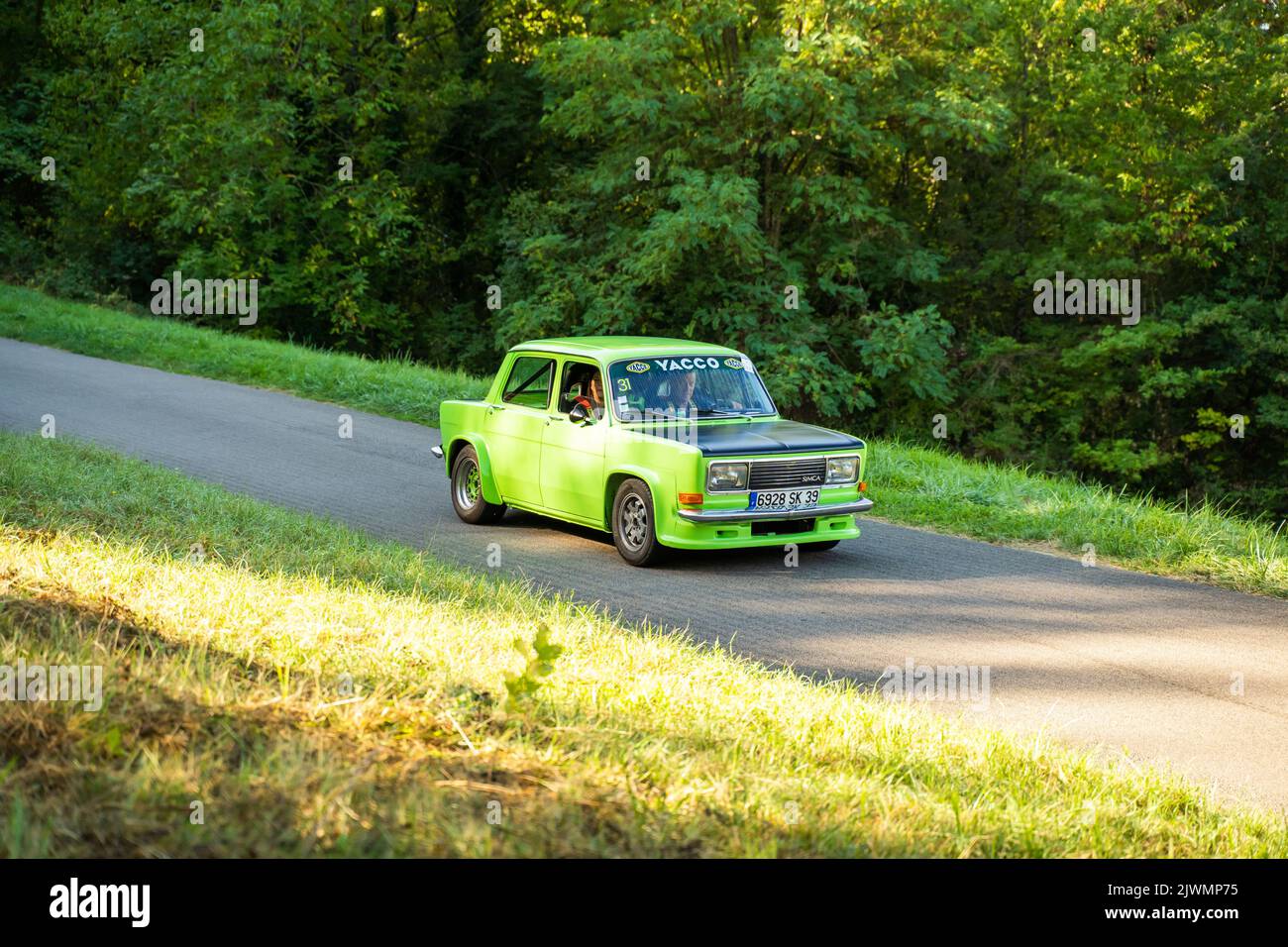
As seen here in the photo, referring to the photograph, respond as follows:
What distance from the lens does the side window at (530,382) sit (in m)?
12.0

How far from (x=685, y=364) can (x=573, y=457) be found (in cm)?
126

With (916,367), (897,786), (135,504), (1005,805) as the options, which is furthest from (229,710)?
(916,367)

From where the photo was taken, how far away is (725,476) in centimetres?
1032

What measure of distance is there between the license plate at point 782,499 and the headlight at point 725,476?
0.59 feet

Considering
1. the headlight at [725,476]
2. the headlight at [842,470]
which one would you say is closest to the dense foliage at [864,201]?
the headlight at [842,470]

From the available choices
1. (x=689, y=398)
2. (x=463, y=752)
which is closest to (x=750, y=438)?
(x=689, y=398)

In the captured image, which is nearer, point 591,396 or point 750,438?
point 750,438

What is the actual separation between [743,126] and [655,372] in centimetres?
1976

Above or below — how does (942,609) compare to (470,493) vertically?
below

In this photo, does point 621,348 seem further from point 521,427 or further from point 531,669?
point 531,669

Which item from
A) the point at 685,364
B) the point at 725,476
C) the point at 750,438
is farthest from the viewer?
the point at 685,364

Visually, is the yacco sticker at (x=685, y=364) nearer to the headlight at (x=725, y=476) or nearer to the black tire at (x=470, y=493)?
the headlight at (x=725, y=476)

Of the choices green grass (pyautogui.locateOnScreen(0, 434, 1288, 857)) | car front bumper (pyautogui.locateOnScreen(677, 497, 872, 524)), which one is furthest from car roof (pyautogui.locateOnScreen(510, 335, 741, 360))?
green grass (pyautogui.locateOnScreen(0, 434, 1288, 857))

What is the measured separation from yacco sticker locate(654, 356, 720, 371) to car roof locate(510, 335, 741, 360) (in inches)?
3.0
